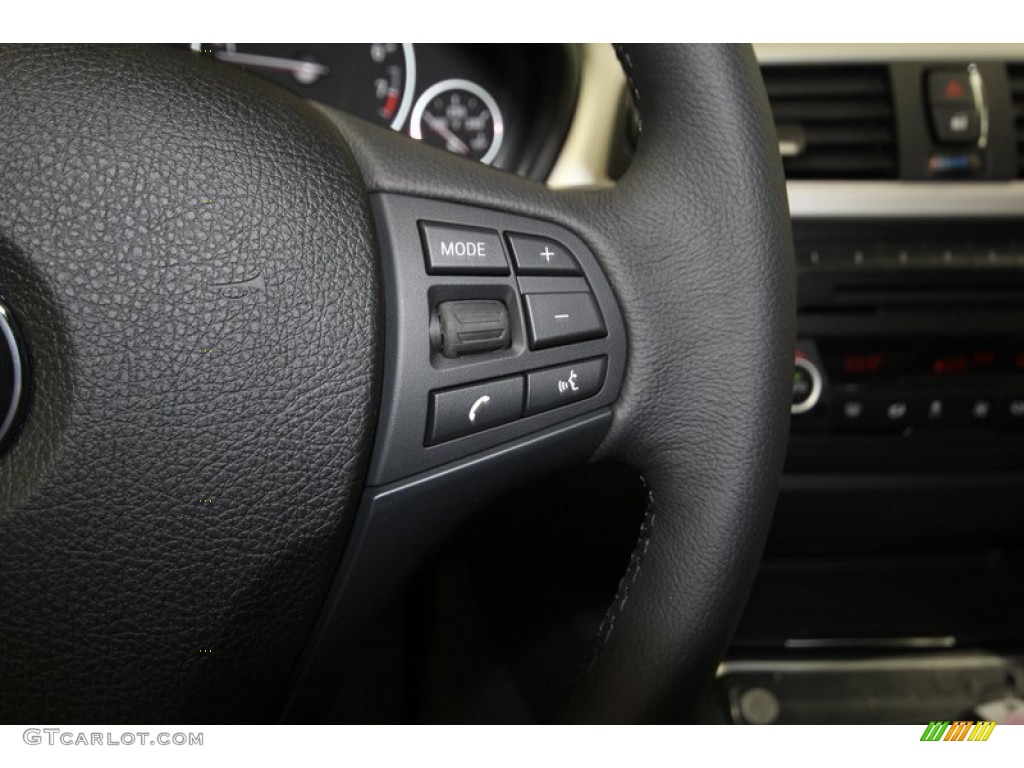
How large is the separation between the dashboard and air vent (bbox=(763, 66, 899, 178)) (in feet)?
0.79

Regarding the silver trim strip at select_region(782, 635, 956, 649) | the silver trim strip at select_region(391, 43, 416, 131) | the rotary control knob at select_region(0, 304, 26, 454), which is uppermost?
the silver trim strip at select_region(391, 43, 416, 131)

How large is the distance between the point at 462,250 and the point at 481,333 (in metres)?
0.05

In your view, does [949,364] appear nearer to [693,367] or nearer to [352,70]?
[693,367]

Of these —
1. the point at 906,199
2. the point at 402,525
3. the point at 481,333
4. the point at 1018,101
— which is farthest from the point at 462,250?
the point at 1018,101

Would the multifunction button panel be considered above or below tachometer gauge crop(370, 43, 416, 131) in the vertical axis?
below

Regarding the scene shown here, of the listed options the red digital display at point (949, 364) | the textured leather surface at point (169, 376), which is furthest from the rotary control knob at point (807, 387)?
the textured leather surface at point (169, 376)

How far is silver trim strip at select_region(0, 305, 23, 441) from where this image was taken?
44cm

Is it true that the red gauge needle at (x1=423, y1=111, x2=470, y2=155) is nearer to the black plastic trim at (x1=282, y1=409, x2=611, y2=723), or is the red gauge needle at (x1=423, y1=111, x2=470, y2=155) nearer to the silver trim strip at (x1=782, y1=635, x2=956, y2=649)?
the black plastic trim at (x1=282, y1=409, x2=611, y2=723)

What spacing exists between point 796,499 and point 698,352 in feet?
1.73

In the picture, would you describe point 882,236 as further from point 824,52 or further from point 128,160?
point 128,160

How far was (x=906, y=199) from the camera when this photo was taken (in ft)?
3.13

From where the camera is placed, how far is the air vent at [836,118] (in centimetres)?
94
